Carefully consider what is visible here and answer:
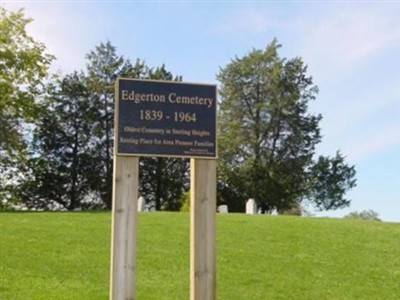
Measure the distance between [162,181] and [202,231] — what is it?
42592 mm

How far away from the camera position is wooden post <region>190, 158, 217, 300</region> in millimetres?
7398

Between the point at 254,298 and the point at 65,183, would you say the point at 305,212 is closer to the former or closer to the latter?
the point at 65,183

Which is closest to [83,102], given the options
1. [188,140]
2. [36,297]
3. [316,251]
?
[316,251]

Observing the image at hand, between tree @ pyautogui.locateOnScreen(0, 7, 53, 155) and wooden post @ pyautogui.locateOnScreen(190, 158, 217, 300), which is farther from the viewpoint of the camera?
tree @ pyautogui.locateOnScreen(0, 7, 53, 155)

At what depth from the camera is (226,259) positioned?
15.0 meters

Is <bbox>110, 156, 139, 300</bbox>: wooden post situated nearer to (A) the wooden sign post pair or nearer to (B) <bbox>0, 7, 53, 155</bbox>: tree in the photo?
(A) the wooden sign post pair

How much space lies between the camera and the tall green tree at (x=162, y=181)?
163ft

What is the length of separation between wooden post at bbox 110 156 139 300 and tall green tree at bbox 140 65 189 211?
42209mm

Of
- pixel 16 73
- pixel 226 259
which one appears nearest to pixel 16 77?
pixel 16 73

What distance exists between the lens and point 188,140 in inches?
290

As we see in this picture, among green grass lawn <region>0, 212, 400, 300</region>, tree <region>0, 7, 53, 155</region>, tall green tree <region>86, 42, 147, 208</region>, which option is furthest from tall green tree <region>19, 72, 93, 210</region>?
green grass lawn <region>0, 212, 400, 300</region>

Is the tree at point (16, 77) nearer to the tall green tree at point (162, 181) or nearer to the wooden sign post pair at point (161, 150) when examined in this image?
the tall green tree at point (162, 181)

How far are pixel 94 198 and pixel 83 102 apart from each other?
8119 millimetres

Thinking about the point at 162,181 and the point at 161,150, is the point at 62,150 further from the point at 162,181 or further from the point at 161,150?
the point at 161,150
